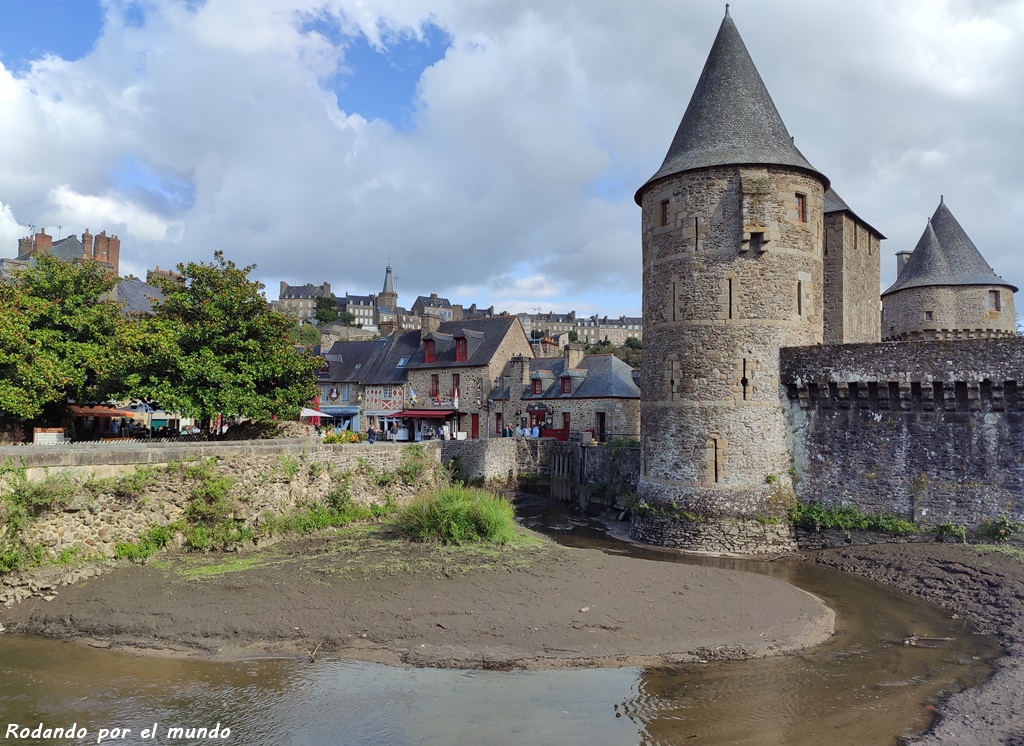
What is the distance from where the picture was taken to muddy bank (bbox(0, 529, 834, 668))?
10.6 m

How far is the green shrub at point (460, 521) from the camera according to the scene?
1523 cm

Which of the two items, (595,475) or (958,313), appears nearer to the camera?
(595,475)

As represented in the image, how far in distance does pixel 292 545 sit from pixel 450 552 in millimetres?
4123

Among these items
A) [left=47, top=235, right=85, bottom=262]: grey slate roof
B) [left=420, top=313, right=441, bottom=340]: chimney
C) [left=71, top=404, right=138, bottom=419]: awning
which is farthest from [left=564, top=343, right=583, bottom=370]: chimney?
[left=47, top=235, right=85, bottom=262]: grey slate roof

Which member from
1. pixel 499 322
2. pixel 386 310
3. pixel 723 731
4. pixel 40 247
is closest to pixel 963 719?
pixel 723 731

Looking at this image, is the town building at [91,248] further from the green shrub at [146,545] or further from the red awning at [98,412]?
the green shrub at [146,545]

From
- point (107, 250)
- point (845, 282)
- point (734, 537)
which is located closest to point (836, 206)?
point (845, 282)

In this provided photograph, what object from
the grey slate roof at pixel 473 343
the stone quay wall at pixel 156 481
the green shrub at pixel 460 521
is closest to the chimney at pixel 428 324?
the grey slate roof at pixel 473 343

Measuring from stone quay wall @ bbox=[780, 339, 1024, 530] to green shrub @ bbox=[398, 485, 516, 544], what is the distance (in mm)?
8599

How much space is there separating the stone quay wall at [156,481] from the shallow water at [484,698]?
269cm

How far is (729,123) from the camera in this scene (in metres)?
18.6

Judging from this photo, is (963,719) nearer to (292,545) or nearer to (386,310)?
(292,545)

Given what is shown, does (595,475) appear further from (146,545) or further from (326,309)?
(326,309)

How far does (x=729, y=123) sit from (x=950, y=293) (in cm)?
1598
